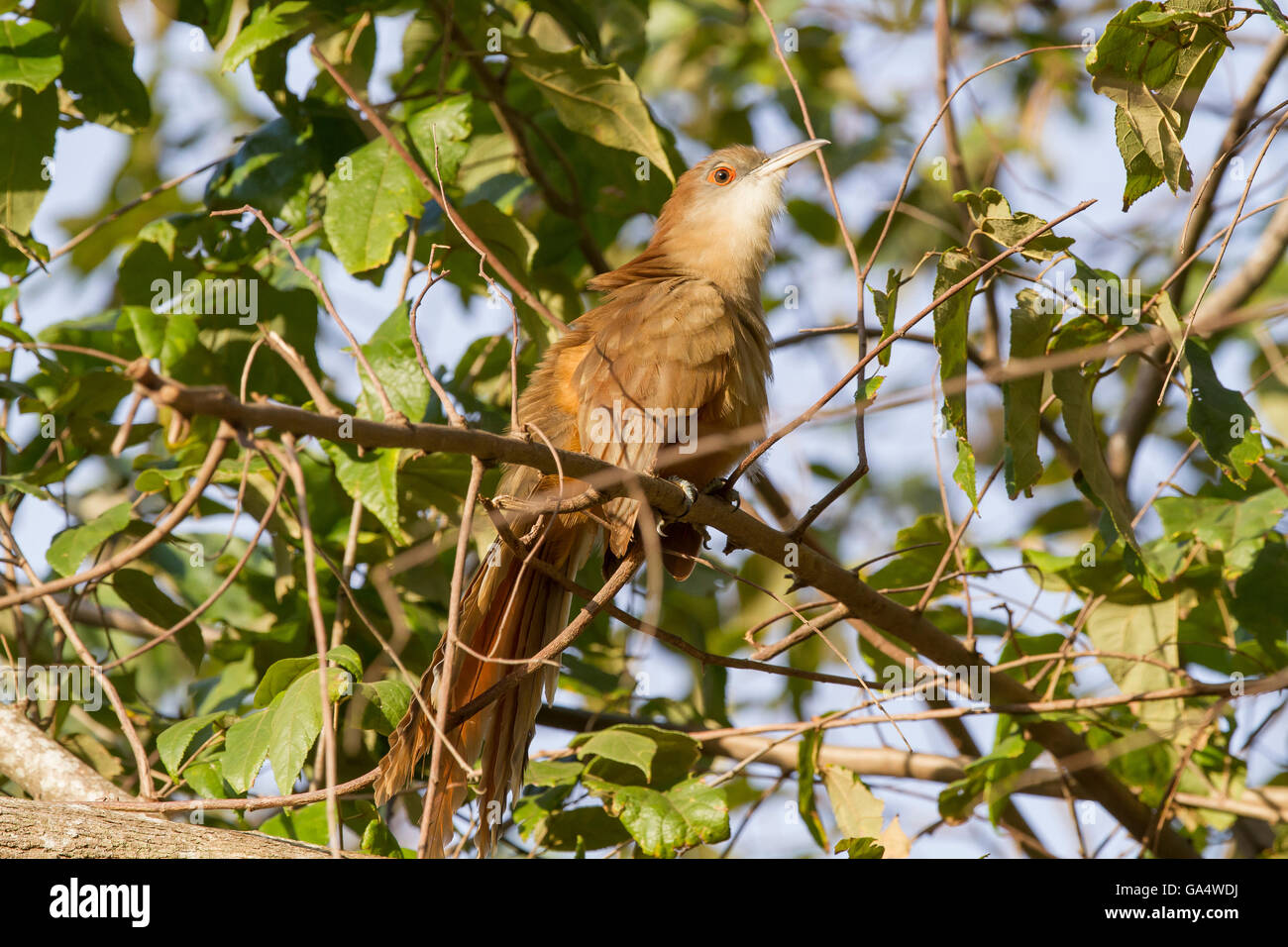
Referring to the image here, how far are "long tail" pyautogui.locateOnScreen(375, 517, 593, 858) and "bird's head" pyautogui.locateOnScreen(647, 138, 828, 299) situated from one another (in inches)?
46.9

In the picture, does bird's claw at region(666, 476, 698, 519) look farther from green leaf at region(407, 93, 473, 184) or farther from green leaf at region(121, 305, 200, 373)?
green leaf at region(121, 305, 200, 373)

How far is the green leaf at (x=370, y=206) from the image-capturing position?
352cm

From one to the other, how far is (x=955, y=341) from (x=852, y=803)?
147 centimetres

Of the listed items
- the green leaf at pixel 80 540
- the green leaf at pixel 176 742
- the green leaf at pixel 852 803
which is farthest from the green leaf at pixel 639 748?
the green leaf at pixel 80 540

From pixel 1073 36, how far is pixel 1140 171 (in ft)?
14.8

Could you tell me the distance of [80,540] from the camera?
3305mm

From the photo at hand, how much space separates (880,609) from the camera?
3.16 metres

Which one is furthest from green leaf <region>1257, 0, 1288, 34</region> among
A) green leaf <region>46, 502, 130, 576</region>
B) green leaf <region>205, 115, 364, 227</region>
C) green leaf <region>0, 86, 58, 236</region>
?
green leaf <region>0, 86, 58, 236</region>

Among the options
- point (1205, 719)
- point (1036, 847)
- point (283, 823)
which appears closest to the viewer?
point (283, 823)

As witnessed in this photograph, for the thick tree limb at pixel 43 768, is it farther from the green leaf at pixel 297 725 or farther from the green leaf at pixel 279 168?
the green leaf at pixel 279 168

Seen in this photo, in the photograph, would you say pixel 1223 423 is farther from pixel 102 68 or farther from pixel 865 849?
pixel 102 68

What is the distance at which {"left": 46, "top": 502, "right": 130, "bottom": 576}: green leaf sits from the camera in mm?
3258

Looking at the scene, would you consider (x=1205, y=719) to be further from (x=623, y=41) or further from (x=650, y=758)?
(x=623, y=41)

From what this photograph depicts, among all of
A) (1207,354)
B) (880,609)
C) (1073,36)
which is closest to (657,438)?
(880,609)
